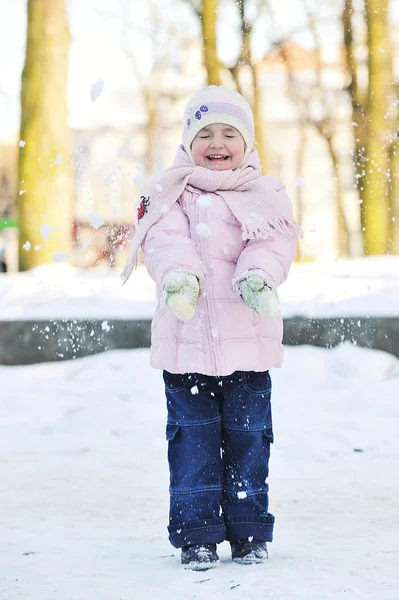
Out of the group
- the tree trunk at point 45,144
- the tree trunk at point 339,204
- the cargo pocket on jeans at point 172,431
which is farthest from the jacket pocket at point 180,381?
the tree trunk at point 339,204

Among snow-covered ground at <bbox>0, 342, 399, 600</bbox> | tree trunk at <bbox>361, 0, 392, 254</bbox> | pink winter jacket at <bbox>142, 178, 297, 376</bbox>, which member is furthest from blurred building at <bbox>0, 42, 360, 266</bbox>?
pink winter jacket at <bbox>142, 178, 297, 376</bbox>

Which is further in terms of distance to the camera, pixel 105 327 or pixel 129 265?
pixel 105 327

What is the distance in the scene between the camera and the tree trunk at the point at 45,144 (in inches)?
386

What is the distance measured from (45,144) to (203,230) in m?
7.19

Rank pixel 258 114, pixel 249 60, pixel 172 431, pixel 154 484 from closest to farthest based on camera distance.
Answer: pixel 172 431 → pixel 154 484 → pixel 249 60 → pixel 258 114

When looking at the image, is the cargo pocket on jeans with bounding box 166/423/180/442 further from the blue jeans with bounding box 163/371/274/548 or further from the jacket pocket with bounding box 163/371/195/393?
the jacket pocket with bounding box 163/371/195/393

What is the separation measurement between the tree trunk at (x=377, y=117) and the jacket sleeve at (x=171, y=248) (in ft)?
29.2

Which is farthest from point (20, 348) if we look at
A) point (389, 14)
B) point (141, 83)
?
point (141, 83)

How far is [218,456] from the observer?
9.94ft

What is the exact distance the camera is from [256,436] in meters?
3.03

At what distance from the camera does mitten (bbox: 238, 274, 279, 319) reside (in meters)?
2.77

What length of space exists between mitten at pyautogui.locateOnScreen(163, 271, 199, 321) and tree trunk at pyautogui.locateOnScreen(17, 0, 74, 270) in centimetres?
710

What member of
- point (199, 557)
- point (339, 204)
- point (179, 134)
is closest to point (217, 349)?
point (199, 557)

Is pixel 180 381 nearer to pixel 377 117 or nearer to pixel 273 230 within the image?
pixel 273 230
